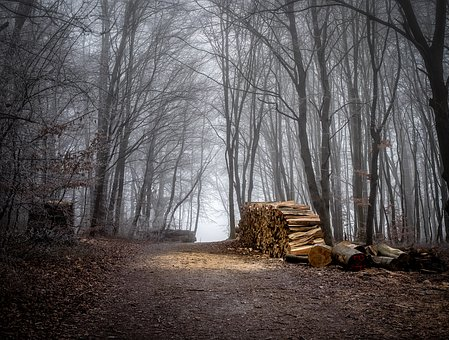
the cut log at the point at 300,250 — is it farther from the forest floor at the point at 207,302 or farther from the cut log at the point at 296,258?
the forest floor at the point at 207,302

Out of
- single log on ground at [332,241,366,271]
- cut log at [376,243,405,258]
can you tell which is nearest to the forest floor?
single log on ground at [332,241,366,271]

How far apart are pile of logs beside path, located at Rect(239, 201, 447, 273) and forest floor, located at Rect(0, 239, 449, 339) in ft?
1.12

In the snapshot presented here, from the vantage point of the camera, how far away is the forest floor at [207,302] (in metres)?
3.20

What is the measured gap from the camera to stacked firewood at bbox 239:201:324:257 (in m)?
7.92

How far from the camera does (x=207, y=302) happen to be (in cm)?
429

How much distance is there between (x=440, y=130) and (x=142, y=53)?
42.0 ft

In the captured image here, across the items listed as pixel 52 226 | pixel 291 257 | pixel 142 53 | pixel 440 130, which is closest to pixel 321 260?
pixel 291 257

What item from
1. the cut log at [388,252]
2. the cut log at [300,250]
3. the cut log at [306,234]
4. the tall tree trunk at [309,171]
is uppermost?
the tall tree trunk at [309,171]

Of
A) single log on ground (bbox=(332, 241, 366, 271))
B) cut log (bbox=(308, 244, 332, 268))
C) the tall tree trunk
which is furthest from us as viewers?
the tall tree trunk

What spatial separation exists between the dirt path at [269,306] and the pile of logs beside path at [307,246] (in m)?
0.40

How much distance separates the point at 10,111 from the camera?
4.93 m

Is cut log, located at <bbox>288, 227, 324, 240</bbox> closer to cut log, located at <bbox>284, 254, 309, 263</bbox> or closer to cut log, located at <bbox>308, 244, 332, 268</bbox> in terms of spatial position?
cut log, located at <bbox>284, 254, 309, 263</bbox>

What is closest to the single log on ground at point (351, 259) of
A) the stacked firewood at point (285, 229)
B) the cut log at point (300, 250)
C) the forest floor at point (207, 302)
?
the forest floor at point (207, 302)

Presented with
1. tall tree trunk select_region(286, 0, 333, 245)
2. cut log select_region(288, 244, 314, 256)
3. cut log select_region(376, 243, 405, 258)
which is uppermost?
tall tree trunk select_region(286, 0, 333, 245)
